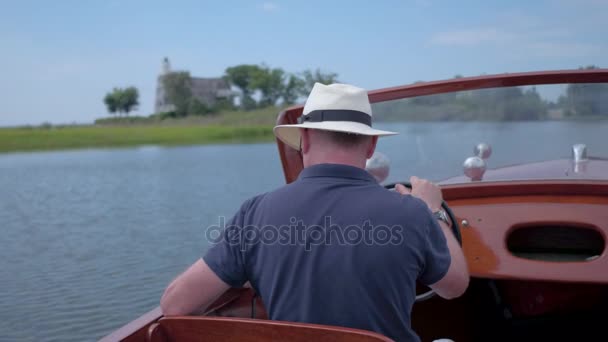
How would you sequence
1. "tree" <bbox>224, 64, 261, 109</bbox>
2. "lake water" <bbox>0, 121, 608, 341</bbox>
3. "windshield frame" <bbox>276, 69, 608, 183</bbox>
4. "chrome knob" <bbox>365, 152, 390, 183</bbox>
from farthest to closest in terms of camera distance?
"tree" <bbox>224, 64, 261, 109</bbox>
"lake water" <bbox>0, 121, 608, 341</bbox>
"chrome knob" <bbox>365, 152, 390, 183</bbox>
"windshield frame" <bbox>276, 69, 608, 183</bbox>

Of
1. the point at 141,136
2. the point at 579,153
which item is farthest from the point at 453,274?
the point at 141,136

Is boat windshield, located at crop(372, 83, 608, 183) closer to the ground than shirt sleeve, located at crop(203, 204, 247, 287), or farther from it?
farther from it

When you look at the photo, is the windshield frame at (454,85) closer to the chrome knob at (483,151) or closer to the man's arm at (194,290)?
the chrome knob at (483,151)

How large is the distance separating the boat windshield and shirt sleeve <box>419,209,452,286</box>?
1.71 m

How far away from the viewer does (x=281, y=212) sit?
152 centimetres

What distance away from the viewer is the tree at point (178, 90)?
89.8m

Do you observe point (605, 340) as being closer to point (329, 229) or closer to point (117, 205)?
point (329, 229)

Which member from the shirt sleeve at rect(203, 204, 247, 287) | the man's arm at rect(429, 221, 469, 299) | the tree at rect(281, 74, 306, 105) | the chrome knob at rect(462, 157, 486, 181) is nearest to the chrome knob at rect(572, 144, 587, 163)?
the chrome knob at rect(462, 157, 486, 181)

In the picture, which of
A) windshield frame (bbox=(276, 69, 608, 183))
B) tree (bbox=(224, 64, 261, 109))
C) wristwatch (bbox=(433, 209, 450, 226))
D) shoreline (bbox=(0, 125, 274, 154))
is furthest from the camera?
tree (bbox=(224, 64, 261, 109))

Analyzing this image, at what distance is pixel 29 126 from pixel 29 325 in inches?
2750

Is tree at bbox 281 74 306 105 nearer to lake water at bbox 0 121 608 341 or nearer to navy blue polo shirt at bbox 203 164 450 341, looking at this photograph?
lake water at bbox 0 121 608 341

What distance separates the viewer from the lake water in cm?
350

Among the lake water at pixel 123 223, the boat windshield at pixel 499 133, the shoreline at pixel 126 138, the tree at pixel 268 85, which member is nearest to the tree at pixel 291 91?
the tree at pixel 268 85

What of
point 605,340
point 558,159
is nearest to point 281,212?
point 605,340
